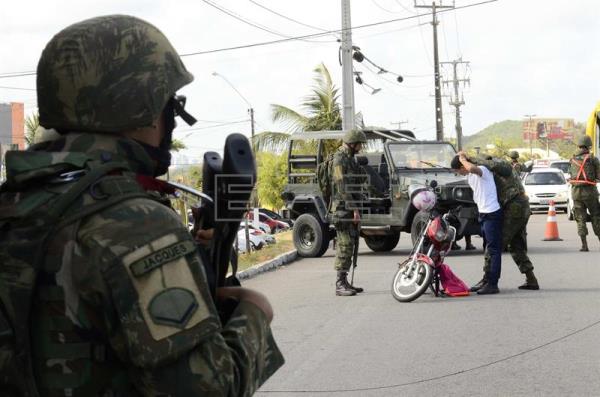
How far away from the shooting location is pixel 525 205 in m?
10.2

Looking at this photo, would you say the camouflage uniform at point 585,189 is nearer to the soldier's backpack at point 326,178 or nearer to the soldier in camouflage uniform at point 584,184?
the soldier in camouflage uniform at point 584,184

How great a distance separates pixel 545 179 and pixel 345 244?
74.6ft

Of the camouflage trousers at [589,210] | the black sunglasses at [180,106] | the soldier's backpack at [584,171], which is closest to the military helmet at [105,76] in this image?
the black sunglasses at [180,106]

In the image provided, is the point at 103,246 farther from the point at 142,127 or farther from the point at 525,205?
the point at 525,205

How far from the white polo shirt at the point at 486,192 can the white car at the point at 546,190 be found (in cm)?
2086

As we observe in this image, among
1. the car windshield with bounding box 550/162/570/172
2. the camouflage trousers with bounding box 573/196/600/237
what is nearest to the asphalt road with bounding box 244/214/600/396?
the camouflage trousers with bounding box 573/196/600/237

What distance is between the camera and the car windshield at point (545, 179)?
31.2 meters

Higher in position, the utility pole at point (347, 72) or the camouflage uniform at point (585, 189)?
the utility pole at point (347, 72)

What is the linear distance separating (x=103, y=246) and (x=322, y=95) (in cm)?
2928

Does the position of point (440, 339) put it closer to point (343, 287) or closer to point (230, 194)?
point (343, 287)

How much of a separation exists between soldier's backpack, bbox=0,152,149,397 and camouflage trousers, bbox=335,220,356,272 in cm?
850

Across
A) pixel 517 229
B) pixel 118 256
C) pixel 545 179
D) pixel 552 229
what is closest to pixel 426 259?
pixel 517 229

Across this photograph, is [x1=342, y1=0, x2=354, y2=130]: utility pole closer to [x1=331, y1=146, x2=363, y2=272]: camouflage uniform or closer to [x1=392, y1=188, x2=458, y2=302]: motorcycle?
[x1=331, y1=146, x2=363, y2=272]: camouflage uniform

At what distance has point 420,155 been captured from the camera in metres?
16.1
